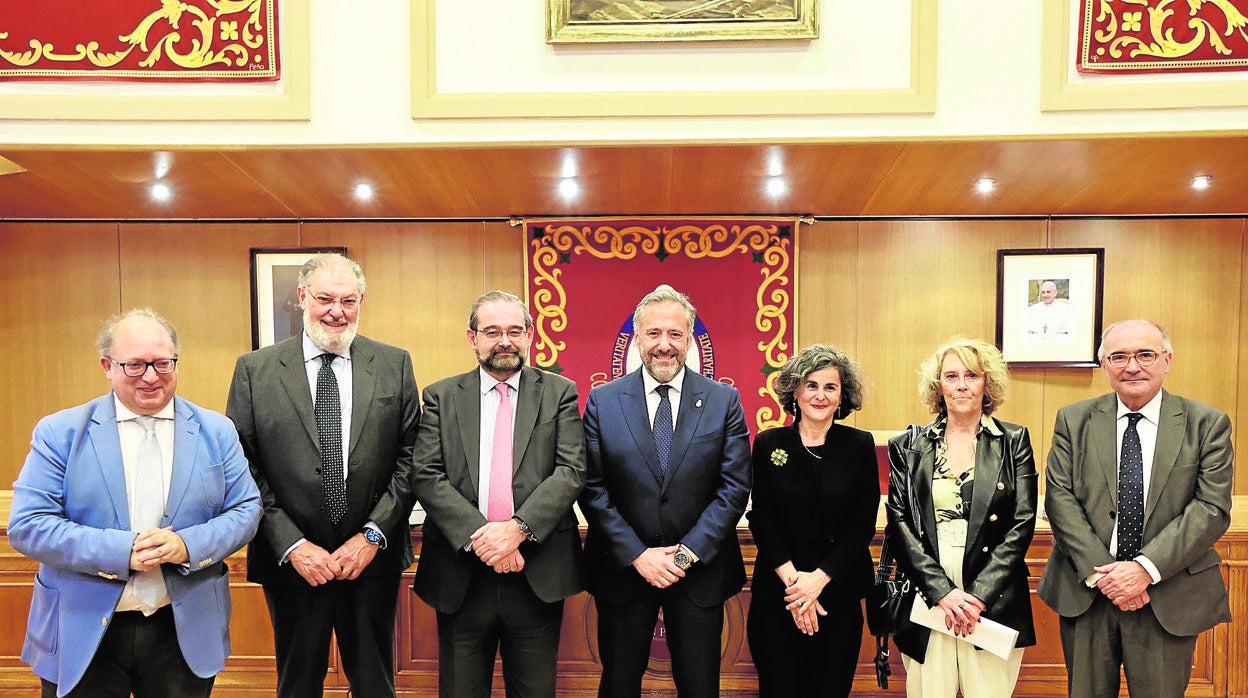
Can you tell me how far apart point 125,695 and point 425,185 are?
231 cm

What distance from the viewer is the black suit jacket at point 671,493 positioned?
8.20 ft

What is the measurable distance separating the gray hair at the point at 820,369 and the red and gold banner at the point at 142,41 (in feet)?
7.42

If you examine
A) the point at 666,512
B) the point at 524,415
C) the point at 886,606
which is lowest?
the point at 886,606

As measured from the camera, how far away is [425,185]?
11.8ft

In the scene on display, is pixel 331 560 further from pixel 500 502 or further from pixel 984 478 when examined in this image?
pixel 984 478

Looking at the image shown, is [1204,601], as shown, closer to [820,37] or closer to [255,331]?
[820,37]

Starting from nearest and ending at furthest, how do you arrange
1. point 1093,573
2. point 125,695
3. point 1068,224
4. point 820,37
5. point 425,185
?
1. point 125,695
2. point 1093,573
3. point 820,37
4. point 425,185
5. point 1068,224

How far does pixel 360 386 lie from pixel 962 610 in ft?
6.74

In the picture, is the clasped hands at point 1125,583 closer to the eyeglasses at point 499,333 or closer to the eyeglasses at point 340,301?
the eyeglasses at point 499,333

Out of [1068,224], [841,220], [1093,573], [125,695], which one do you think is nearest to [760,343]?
[841,220]

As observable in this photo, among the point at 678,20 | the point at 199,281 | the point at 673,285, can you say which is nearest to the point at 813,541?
the point at 678,20

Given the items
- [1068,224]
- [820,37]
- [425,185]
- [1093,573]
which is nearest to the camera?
[1093,573]

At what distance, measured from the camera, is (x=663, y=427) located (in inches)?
101

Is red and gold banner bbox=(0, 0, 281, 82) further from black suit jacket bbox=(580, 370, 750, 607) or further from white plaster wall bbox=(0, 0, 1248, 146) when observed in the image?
black suit jacket bbox=(580, 370, 750, 607)
